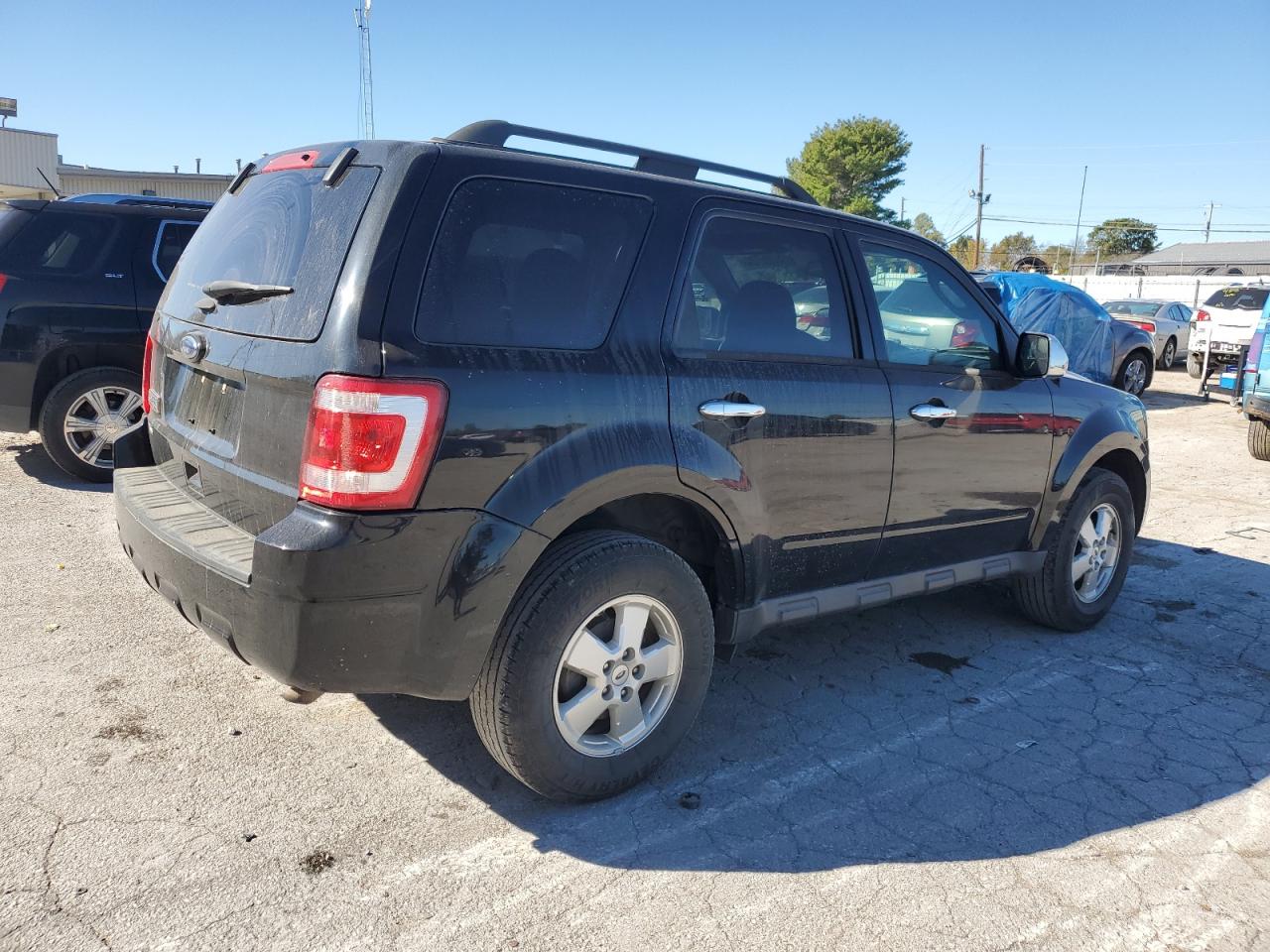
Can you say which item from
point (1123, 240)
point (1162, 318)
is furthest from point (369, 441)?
point (1123, 240)

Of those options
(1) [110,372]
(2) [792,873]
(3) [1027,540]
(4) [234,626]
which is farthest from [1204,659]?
(1) [110,372]

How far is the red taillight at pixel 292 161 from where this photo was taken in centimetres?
309

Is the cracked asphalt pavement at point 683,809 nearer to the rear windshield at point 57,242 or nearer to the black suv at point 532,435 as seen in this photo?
the black suv at point 532,435

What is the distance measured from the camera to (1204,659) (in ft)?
15.4

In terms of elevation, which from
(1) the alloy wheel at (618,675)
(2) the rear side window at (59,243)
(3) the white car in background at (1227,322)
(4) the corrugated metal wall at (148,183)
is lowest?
(1) the alloy wheel at (618,675)

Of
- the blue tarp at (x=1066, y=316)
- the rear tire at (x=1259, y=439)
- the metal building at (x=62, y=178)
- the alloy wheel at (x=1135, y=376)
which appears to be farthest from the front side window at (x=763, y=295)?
the metal building at (x=62, y=178)

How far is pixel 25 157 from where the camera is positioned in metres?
32.7

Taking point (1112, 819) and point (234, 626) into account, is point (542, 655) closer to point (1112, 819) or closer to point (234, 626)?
point (234, 626)

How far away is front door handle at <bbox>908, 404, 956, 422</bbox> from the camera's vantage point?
12.9 feet

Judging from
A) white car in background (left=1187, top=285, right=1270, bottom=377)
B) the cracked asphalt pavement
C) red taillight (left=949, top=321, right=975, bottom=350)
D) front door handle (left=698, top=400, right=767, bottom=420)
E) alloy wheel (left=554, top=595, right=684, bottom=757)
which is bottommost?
the cracked asphalt pavement

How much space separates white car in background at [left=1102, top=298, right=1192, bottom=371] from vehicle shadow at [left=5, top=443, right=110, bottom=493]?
60.0 feet

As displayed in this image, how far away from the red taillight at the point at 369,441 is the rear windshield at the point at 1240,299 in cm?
1800

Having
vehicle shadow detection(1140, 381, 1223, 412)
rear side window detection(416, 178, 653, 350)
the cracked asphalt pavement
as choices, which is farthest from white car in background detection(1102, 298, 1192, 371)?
rear side window detection(416, 178, 653, 350)

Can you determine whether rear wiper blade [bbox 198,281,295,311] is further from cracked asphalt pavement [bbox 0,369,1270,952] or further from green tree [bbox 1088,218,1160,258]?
green tree [bbox 1088,218,1160,258]
